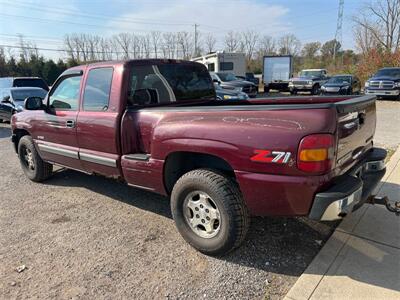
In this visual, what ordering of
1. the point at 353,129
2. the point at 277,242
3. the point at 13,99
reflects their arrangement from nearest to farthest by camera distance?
the point at 353,129
the point at 277,242
the point at 13,99

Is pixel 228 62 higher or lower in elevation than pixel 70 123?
higher

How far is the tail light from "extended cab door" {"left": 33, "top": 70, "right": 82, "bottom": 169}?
302 centimetres

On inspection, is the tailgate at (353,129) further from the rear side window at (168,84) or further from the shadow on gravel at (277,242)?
the rear side window at (168,84)

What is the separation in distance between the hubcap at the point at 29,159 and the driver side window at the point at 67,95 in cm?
112

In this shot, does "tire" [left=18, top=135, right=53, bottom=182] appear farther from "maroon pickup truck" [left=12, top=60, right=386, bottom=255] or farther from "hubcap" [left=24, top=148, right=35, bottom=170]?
"maroon pickup truck" [left=12, top=60, right=386, bottom=255]

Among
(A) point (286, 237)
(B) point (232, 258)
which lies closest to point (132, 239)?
(B) point (232, 258)

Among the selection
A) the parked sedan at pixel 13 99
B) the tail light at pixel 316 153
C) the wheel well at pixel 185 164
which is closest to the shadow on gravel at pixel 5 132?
the parked sedan at pixel 13 99

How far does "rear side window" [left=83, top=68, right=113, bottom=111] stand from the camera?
12.4 feet

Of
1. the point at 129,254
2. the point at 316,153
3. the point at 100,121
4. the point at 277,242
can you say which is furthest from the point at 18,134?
the point at 316,153

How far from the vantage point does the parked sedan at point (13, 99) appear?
11.5 m

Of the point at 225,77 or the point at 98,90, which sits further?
the point at 225,77

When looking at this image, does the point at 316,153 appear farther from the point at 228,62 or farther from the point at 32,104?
the point at 228,62

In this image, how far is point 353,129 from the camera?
2750 mm

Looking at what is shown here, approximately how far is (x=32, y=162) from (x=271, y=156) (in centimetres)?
445
